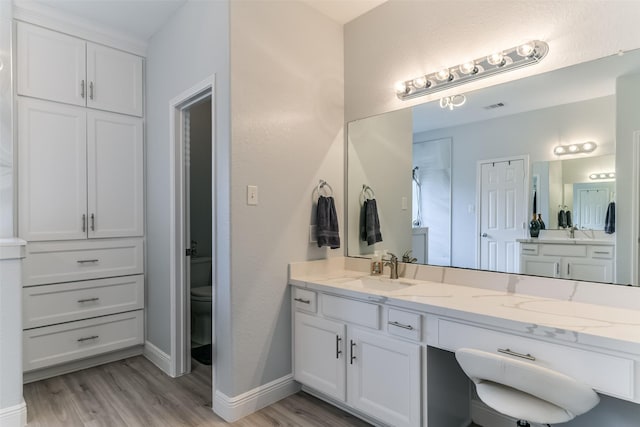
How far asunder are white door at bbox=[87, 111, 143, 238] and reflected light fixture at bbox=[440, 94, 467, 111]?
7.88ft

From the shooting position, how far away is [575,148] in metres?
1.72

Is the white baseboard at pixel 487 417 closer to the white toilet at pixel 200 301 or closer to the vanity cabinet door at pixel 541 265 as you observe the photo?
the vanity cabinet door at pixel 541 265

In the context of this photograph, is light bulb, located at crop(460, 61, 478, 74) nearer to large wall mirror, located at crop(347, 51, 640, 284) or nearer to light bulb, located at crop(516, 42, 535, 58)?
large wall mirror, located at crop(347, 51, 640, 284)

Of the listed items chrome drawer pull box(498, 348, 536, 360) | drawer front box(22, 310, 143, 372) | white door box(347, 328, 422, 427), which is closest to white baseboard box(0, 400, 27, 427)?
drawer front box(22, 310, 143, 372)

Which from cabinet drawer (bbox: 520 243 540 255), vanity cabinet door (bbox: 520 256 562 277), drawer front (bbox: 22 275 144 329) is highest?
cabinet drawer (bbox: 520 243 540 255)

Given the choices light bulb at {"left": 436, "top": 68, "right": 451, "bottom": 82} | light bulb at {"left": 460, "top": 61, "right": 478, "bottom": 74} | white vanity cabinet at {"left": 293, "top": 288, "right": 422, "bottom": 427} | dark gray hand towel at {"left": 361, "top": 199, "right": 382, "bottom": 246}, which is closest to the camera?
white vanity cabinet at {"left": 293, "top": 288, "right": 422, "bottom": 427}

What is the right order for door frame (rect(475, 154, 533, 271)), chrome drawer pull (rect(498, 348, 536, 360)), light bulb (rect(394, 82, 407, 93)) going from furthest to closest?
light bulb (rect(394, 82, 407, 93)), door frame (rect(475, 154, 533, 271)), chrome drawer pull (rect(498, 348, 536, 360))

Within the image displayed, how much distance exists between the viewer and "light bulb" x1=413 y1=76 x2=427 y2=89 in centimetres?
216

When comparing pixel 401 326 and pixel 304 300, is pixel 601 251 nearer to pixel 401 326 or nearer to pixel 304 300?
pixel 401 326

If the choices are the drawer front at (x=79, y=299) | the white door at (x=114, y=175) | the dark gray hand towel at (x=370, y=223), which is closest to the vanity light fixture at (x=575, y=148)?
the dark gray hand towel at (x=370, y=223)

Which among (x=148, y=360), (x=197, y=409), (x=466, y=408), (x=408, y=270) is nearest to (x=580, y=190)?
(x=408, y=270)

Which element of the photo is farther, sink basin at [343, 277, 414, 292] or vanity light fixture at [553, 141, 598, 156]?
sink basin at [343, 277, 414, 292]

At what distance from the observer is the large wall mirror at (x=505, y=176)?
1627 millimetres

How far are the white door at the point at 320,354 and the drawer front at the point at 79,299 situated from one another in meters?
1.52
